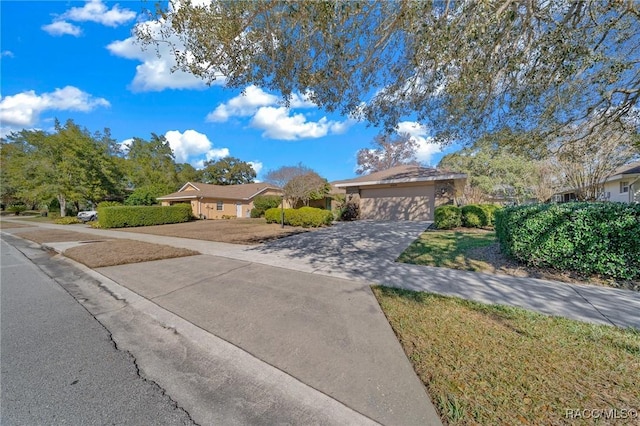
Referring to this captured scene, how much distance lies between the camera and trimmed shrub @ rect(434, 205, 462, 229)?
38.5 feet

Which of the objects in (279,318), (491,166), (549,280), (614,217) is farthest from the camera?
(491,166)

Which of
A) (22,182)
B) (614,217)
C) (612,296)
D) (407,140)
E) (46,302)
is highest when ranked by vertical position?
(407,140)

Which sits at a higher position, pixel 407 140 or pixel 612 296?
pixel 407 140

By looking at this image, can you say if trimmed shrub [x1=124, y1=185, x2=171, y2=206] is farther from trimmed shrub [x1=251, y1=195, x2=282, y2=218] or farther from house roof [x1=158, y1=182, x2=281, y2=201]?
trimmed shrub [x1=251, y1=195, x2=282, y2=218]

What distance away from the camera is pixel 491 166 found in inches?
829

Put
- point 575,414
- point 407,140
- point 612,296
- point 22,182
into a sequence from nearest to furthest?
point 575,414 < point 612,296 < point 22,182 < point 407,140

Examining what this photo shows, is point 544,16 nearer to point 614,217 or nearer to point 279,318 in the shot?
point 614,217

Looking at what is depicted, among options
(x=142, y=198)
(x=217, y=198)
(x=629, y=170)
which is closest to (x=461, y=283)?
(x=629, y=170)

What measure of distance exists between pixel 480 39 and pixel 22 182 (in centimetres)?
4300

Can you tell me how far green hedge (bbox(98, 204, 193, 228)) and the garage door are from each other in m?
16.1

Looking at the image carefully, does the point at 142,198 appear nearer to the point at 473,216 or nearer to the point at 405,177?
the point at 405,177

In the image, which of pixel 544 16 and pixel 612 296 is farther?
A: pixel 544 16

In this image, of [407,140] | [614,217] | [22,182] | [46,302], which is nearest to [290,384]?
[46,302]

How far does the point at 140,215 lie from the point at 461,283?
Answer: 71.8ft
